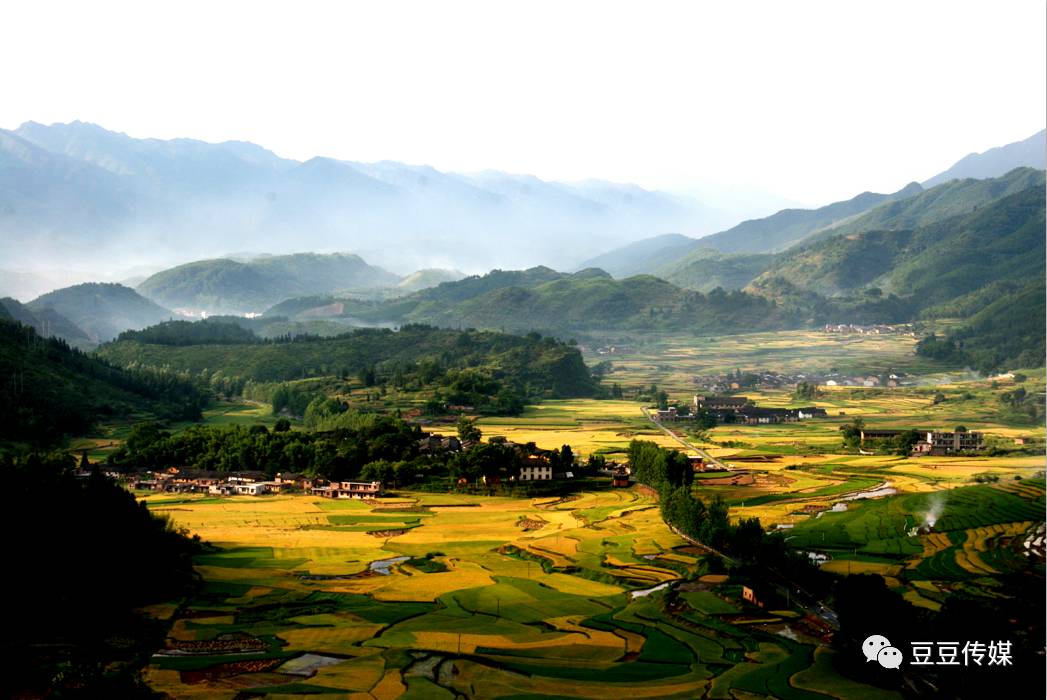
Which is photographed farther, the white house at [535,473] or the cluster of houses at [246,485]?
the white house at [535,473]

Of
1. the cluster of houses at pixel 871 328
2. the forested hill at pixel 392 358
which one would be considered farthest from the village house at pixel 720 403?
the cluster of houses at pixel 871 328

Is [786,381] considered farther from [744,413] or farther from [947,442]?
[947,442]

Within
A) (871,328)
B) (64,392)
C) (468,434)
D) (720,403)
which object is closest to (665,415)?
(720,403)

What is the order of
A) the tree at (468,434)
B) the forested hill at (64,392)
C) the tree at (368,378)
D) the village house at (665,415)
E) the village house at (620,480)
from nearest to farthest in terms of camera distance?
the village house at (620,480), the forested hill at (64,392), the tree at (468,434), the village house at (665,415), the tree at (368,378)

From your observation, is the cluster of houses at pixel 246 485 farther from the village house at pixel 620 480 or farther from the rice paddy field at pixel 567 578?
the village house at pixel 620 480

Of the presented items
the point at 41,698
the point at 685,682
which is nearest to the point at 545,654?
the point at 685,682

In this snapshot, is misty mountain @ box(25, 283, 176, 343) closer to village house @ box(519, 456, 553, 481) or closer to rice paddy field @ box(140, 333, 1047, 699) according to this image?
village house @ box(519, 456, 553, 481)
